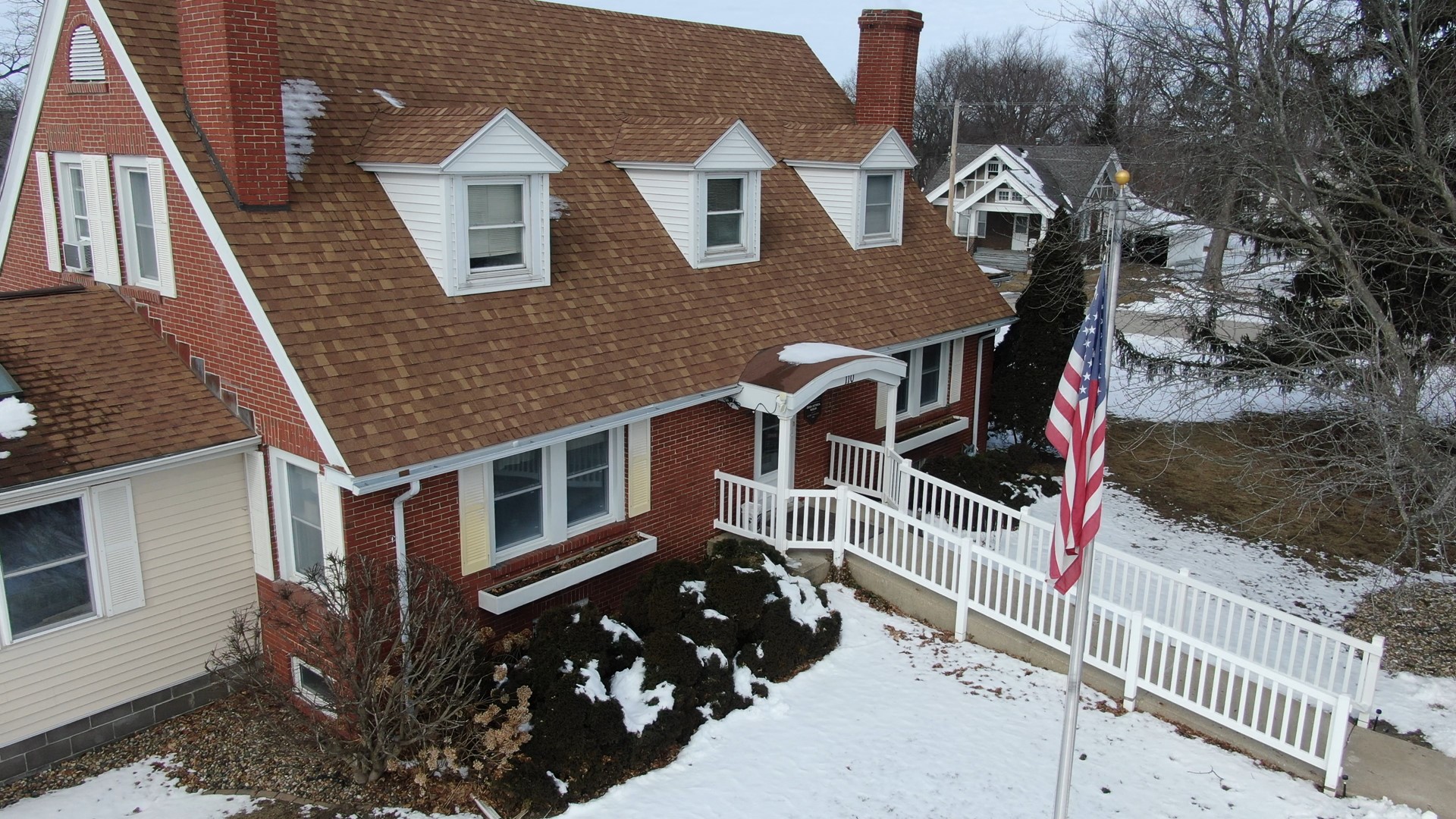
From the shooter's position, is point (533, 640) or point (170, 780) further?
point (533, 640)

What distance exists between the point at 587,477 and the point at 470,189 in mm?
3487

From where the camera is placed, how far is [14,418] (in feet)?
30.0

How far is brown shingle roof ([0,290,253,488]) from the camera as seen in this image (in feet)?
30.1

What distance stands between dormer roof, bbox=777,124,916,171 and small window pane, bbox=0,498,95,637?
11.6m

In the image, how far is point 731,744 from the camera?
9.88 m

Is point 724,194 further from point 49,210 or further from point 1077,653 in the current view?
point 1077,653

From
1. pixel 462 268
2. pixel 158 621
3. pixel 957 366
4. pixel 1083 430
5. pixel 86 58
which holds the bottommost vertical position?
pixel 158 621

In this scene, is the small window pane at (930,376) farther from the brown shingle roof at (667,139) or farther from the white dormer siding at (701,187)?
the brown shingle roof at (667,139)

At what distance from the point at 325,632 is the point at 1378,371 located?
13.3m

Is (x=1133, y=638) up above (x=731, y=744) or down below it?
above

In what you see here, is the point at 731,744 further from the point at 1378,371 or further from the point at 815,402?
the point at 1378,371

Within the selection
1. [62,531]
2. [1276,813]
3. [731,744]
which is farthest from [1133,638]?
[62,531]

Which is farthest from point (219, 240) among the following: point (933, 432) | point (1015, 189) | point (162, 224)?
point (1015, 189)

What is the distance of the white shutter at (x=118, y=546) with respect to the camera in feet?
31.3
